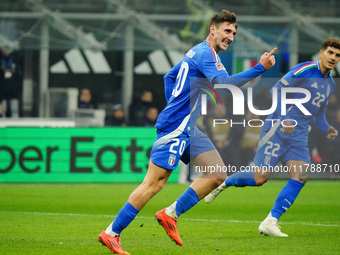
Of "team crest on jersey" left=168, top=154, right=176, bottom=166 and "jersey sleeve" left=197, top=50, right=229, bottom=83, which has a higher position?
"jersey sleeve" left=197, top=50, right=229, bottom=83

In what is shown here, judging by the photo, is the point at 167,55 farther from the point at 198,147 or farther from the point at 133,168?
the point at 198,147

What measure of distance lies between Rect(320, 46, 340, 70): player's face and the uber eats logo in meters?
7.97

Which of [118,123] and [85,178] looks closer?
[85,178]

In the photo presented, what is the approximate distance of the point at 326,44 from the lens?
28.1ft

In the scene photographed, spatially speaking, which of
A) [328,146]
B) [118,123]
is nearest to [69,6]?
[118,123]

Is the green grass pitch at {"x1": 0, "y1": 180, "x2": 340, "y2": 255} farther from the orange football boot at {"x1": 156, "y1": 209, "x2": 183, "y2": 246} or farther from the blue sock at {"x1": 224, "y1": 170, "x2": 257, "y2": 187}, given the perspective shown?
the blue sock at {"x1": 224, "y1": 170, "x2": 257, "y2": 187}

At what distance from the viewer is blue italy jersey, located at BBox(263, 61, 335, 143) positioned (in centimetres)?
857

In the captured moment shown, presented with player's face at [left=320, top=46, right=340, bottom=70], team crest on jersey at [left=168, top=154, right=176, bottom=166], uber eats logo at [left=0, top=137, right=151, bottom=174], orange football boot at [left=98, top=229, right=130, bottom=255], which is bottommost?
uber eats logo at [left=0, top=137, right=151, bottom=174]

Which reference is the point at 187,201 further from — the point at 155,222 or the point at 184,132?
the point at 155,222

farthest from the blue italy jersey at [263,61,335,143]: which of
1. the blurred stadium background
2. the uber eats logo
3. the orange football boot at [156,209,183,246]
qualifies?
the blurred stadium background

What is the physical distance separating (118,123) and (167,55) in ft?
8.83

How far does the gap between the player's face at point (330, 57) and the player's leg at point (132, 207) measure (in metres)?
2.72

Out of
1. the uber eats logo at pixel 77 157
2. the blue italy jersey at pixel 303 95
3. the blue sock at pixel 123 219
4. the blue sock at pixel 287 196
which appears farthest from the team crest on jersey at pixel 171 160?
the uber eats logo at pixel 77 157

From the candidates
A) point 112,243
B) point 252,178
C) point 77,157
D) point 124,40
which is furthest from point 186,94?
point 124,40
